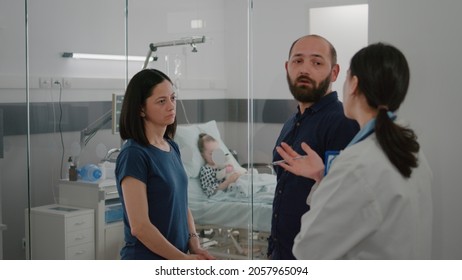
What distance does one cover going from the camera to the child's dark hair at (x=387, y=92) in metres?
1.29

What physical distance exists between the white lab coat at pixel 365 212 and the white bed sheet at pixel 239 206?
5.14 feet

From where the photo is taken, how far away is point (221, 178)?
320 cm

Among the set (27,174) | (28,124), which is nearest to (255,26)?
(28,124)

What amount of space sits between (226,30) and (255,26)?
22cm

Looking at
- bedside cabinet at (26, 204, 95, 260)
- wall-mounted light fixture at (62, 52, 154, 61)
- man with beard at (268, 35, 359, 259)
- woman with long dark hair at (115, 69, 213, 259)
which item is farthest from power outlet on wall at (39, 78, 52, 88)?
man with beard at (268, 35, 359, 259)

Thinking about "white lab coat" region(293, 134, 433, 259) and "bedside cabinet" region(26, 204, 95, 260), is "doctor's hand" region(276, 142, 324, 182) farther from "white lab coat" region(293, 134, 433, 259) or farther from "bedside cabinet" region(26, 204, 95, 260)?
"bedside cabinet" region(26, 204, 95, 260)

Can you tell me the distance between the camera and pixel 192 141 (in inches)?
129

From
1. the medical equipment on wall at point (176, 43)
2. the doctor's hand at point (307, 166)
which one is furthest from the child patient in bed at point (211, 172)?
the doctor's hand at point (307, 166)

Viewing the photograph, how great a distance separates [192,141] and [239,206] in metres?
0.46

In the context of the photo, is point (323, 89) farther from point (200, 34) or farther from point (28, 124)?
point (28, 124)

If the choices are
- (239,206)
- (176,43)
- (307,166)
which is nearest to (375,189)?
(307,166)

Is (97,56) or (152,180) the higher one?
(97,56)

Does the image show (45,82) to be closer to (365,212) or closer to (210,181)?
(210,181)

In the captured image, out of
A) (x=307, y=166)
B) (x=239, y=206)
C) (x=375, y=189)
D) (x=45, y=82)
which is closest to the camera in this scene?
(x=375, y=189)
